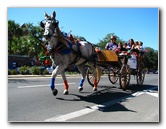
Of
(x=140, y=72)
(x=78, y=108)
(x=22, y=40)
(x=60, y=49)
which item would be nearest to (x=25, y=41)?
(x=22, y=40)

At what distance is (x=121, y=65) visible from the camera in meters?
6.80

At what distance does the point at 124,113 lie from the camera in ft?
13.4

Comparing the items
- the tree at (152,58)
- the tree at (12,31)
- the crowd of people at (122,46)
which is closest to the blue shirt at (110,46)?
the crowd of people at (122,46)

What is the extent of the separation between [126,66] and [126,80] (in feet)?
1.41

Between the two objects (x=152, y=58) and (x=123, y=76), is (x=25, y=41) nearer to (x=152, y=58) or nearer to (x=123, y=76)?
(x=123, y=76)

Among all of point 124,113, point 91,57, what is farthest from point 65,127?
point 91,57

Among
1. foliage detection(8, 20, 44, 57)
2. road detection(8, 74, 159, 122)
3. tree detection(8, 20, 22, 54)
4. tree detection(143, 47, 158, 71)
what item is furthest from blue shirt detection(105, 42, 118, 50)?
tree detection(8, 20, 22, 54)

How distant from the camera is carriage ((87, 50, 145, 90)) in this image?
6401 mm

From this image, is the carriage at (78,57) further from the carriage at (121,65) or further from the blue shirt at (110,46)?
the blue shirt at (110,46)

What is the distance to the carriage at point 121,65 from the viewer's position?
6401 mm

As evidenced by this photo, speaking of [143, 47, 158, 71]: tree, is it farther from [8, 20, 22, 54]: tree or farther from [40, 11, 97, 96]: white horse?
[8, 20, 22, 54]: tree

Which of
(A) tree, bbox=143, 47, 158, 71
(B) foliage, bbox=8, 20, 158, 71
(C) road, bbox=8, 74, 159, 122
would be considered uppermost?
(B) foliage, bbox=8, 20, 158, 71
